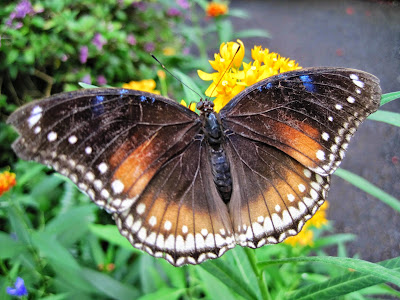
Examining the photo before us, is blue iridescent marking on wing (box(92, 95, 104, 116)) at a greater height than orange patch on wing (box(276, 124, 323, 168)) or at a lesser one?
greater

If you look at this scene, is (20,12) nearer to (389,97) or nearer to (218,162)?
(218,162)

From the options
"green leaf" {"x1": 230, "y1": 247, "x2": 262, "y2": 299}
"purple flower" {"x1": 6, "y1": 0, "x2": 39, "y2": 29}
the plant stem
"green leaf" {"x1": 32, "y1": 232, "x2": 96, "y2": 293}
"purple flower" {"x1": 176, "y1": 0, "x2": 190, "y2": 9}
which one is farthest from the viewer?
"purple flower" {"x1": 176, "y1": 0, "x2": 190, "y2": 9}

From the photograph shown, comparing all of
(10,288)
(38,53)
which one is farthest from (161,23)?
(10,288)

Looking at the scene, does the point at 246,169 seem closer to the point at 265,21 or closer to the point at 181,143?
the point at 181,143

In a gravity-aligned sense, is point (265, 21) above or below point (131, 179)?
above

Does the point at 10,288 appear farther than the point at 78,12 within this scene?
No

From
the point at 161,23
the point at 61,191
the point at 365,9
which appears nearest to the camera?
the point at 365,9

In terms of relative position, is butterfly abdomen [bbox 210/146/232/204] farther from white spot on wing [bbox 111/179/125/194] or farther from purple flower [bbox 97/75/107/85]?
purple flower [bbox 97/75/107/85]

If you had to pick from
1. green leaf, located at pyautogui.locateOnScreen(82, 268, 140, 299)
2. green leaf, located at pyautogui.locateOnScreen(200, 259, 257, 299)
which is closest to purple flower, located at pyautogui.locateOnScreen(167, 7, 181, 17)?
green leaf, located at pyautogui.locateOnScreen(82, 268, 140, 299)
